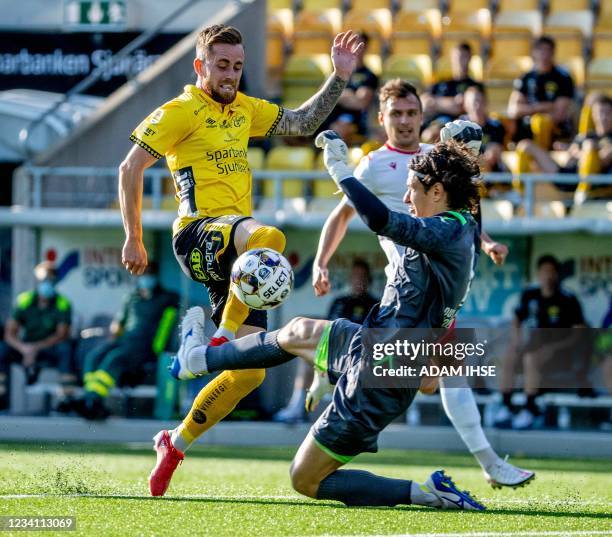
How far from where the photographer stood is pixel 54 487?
273 inches

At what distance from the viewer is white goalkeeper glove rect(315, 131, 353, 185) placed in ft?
19.4

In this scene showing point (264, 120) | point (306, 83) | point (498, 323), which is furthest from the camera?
point (306, 83)

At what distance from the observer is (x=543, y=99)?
13.5 meters

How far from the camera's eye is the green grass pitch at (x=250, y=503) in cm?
556

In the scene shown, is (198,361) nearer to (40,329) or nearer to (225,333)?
(225,333)

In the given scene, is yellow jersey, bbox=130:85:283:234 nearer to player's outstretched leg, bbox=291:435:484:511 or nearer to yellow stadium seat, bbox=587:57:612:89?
player's outstretched leg, bbox=291:435:484:511

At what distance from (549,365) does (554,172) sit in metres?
1.94

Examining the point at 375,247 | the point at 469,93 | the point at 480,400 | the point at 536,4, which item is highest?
the point at 536,4

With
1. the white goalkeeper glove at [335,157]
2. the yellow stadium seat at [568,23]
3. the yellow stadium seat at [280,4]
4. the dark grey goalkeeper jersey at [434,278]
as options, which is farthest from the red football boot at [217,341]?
the yellow stadium seat at [280,4]

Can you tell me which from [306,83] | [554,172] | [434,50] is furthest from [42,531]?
[434,50]

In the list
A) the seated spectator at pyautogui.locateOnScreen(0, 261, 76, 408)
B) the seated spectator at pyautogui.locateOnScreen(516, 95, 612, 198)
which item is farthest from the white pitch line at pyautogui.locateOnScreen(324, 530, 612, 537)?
the seated spectator at pyautogui.locateOnScreen(0, 261, 76, 408)

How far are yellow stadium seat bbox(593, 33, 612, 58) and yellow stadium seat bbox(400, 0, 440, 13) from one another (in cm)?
207

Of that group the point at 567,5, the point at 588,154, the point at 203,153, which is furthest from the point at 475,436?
the point at 567,5

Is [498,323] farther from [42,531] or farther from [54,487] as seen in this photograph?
[42,531]
